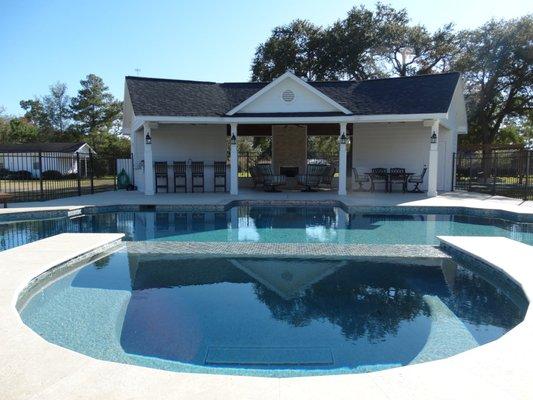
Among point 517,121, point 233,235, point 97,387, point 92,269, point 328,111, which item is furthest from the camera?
point 517,121

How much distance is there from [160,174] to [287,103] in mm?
5812

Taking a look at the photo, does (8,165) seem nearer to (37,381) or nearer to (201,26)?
(201,26)

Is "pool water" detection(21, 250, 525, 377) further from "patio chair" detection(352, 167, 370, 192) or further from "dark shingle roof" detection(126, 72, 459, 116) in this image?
"patio chair" detection(352, 167, 370, 192)

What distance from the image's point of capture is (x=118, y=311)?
4734 millimetres

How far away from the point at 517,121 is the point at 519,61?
642 inches

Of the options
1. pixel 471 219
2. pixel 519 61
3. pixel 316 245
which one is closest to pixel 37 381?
pixel 316 245

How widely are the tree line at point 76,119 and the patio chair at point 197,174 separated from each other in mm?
22731

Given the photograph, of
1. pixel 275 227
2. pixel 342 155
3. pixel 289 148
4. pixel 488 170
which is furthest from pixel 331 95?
pixel 488 170

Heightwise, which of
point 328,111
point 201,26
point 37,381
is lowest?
point 37,381

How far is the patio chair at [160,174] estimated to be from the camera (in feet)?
55.6

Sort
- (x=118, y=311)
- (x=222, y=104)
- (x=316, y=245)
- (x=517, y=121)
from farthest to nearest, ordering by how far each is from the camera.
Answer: (x=517, y=121)
(x=222, y=104)
(x=316, y=245)
(x=118, y=311)

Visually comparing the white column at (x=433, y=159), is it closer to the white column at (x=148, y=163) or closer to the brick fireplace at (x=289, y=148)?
the brick fireplace at (x=289, y=148)

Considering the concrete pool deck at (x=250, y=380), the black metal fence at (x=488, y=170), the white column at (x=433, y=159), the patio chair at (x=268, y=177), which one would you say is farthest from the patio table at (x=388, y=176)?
the concrete pool deck at (x=250, y=380)

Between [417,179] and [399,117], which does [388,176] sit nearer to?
[417,179]
